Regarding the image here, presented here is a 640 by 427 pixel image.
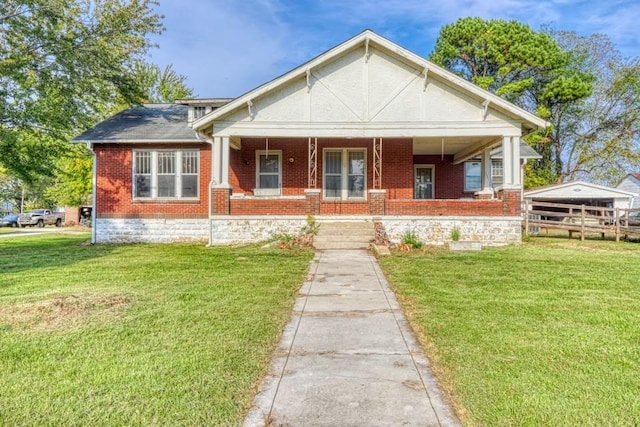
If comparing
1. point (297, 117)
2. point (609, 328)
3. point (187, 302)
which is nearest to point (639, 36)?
point (297, 117)

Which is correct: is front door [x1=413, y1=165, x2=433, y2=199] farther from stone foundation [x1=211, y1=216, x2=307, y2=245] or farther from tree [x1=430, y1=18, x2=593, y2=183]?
tree [x1=430, y1=18, x2=593, y2=183]

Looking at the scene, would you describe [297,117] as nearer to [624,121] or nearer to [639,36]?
[624,121]

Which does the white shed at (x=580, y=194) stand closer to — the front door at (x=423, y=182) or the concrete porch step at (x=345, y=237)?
the front door at (x=423, y=182)

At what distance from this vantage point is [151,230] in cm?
1466

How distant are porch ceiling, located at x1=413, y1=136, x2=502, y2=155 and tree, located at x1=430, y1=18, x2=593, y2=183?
55.7ft

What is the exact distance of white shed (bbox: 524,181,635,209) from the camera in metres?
24.5

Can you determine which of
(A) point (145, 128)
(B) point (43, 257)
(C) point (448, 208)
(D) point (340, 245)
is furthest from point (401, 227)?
(A) point (145, 128)

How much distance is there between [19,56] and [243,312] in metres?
16.8

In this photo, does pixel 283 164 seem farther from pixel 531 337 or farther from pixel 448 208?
pixel 531 337

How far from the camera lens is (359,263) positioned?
30.3 feet

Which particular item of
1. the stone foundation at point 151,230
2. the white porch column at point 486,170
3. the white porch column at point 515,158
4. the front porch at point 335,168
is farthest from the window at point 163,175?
the white porch column at point 515,158

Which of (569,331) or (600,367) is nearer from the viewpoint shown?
(600,367)

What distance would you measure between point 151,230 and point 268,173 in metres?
4.53

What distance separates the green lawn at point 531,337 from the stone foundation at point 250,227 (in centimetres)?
494
